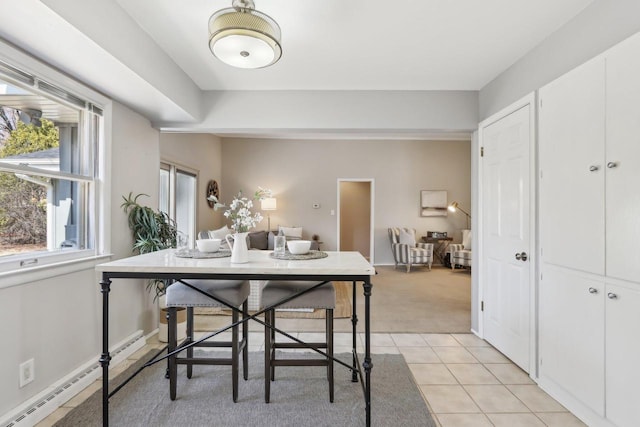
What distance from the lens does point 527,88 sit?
237cm

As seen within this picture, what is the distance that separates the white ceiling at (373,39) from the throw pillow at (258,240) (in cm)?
330

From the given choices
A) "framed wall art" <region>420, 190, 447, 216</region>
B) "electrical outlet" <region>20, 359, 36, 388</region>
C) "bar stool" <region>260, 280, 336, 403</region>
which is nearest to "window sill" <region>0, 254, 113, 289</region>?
"electrical outlet" <region>20, 359, 36, 388</region>

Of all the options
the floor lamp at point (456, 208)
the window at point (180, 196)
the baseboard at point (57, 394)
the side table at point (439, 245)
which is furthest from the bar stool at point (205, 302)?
the floor lamp at point (456, 208)

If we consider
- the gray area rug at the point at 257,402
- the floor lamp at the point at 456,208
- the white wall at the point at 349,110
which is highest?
the white wall at the point at 349,110

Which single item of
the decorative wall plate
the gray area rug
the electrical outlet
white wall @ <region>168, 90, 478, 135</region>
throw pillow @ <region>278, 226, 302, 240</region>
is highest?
white wall @ <region>168, 90, 478, 135</region>

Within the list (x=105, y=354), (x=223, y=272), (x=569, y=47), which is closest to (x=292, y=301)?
(x=223, y=272)

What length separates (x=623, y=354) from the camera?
5.16 ft

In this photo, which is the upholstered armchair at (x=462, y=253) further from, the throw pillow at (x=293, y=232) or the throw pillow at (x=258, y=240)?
the throw pillow at (x=258, y=240)

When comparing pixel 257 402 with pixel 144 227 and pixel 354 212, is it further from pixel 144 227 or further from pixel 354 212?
pixel 354 212

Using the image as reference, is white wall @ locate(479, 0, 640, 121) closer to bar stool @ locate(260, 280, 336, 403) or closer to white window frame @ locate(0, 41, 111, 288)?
bar stool @ locate(260, 280, 336, 403)

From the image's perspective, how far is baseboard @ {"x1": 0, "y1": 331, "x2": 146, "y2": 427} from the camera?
1665 millimetres

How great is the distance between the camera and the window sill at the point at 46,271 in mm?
1636

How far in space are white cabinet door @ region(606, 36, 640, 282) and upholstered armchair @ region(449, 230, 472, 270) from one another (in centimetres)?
484

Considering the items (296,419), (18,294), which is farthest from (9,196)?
(296,419)
